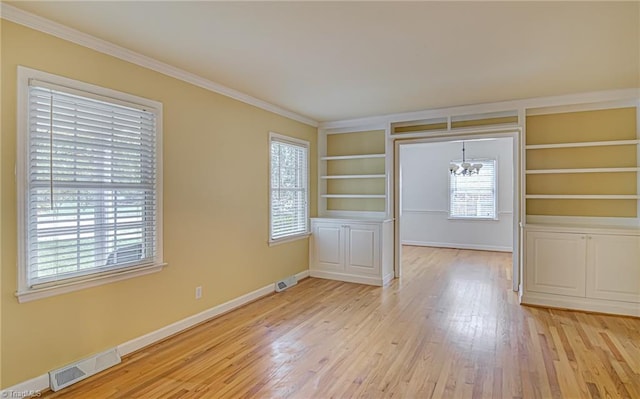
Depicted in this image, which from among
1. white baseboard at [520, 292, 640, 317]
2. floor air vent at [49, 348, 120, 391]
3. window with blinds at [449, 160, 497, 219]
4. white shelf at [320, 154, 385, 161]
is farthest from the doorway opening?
floor air vent at [49, 348, 120, 391]

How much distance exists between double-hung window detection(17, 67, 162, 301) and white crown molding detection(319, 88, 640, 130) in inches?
129

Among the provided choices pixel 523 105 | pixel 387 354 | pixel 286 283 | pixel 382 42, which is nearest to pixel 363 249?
pixel 286 283

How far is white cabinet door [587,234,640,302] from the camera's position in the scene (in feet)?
12.4

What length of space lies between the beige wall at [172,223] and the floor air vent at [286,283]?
0.12 metres

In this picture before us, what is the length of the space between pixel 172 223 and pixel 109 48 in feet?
5.07

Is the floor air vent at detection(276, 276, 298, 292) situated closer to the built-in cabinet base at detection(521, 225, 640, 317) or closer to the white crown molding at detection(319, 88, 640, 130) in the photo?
the white crown molding at detection(319, 88, 640, 130)

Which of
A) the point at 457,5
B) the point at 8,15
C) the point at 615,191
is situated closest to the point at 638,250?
the point at 615,191

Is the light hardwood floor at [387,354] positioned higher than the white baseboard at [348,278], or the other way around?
the white baseboard at [348,278]

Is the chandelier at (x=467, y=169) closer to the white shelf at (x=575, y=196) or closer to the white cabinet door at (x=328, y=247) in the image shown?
the white shelf at (x=575, y=196)

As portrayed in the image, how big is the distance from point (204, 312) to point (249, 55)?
2596 mm

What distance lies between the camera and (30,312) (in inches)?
91.7

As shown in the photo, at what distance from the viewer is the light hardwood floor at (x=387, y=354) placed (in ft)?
7.88

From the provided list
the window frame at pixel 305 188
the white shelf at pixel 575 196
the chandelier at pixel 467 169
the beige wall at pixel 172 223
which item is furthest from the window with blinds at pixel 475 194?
the beige wall at pixel 172 223

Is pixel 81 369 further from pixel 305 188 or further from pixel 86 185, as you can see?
pixel 305 188
